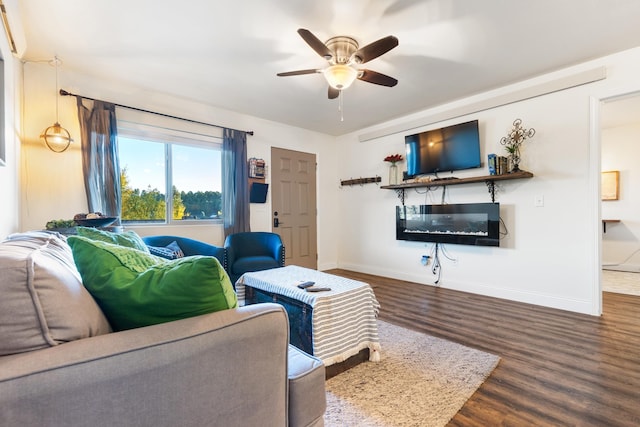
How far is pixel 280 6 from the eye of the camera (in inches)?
81.5

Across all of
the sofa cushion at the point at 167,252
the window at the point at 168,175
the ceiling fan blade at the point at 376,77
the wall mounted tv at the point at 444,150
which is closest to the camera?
the sofa cushion at the point at 167,252

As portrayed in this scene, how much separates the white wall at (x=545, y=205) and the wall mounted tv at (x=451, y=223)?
136mm

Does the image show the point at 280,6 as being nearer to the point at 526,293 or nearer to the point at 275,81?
the point at 275,81

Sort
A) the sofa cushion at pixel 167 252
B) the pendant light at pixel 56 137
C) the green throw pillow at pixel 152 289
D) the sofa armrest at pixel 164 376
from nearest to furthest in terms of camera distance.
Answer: the sofa armrest at pixel 164 376
the green throw pillow at pixel 152 289
the sofa cushion at pixel 167 252
the pendant light at pixel 56 137

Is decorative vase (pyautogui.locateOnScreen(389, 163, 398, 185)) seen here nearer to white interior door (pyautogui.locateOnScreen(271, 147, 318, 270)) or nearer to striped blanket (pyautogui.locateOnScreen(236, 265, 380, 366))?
white interior door (pyautogui.locateOnScreen(271, 147, 318, 270))

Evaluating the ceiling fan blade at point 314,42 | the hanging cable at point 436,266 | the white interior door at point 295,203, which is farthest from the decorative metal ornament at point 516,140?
the white interior door at point 295,203

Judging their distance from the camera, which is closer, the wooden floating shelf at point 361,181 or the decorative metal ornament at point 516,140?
the decorative metal ornament at point 516,140

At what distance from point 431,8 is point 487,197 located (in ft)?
7.64

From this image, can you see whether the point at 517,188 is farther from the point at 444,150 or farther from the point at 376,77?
the point at 376,77

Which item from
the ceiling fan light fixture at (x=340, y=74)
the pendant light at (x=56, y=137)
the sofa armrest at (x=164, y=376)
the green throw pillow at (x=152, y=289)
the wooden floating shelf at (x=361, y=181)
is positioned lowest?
the sofa armrest at (x=164, y=376)

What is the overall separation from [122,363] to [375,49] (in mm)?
2321

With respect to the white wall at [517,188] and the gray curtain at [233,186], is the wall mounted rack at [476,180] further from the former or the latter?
the gray curtain at [233,186]

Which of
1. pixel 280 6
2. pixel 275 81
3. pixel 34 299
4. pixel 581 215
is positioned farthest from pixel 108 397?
pixel 581 215

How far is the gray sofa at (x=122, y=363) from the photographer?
573 millimetres
